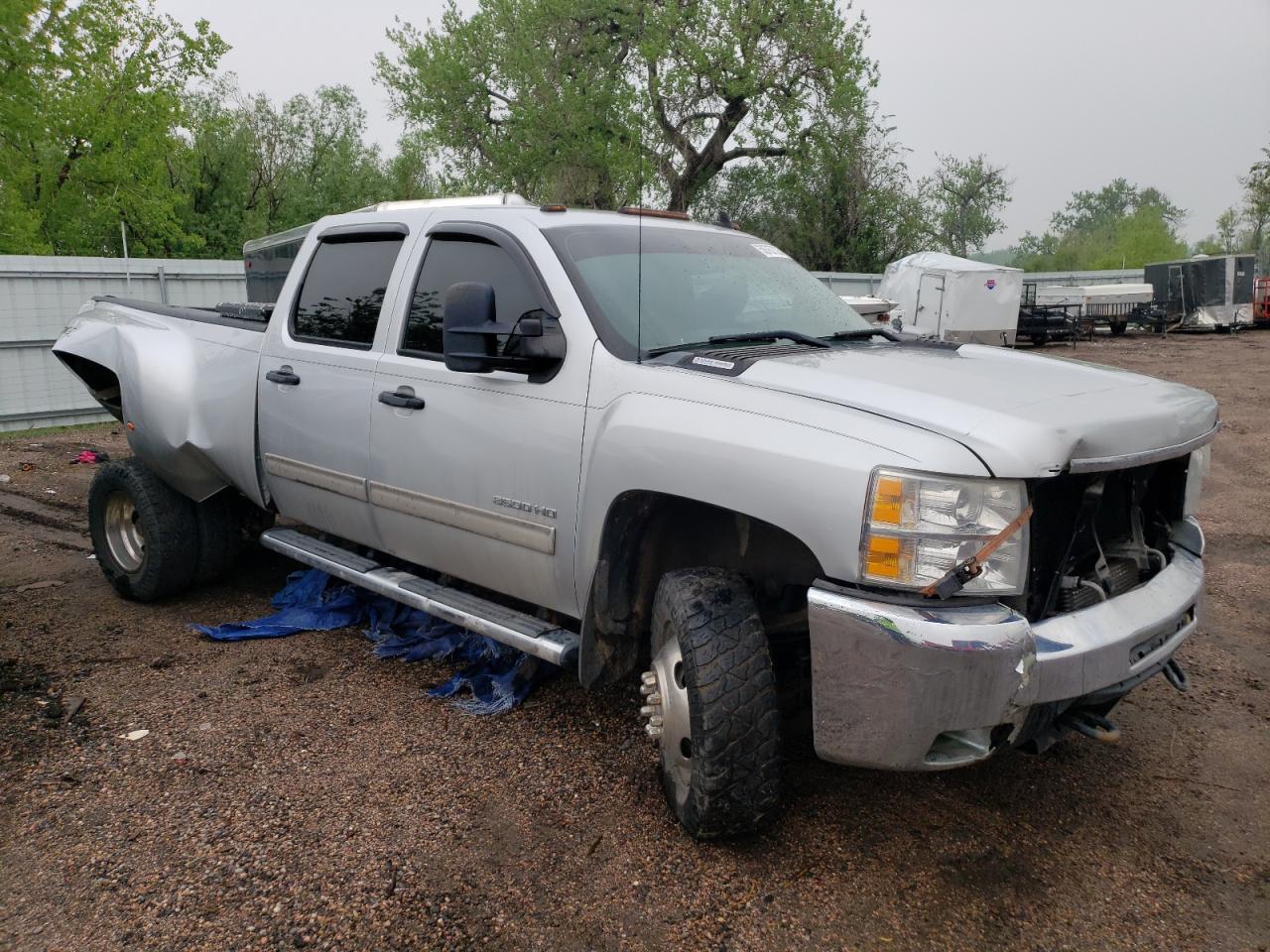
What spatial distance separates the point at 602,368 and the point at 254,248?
10192mm

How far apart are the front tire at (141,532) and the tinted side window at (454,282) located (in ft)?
6.32

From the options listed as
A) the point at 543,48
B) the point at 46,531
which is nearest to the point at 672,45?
the point at 543,48

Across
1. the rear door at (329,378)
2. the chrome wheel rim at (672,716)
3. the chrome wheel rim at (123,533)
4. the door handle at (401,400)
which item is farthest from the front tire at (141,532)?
the chrome wheel rim at (672,716)

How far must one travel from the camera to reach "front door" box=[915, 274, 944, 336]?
2300cm

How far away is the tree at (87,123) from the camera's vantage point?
22344mm

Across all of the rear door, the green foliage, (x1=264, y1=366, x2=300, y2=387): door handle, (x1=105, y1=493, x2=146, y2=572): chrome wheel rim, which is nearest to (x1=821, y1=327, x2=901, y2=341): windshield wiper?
the rear door

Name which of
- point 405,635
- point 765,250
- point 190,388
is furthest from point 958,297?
point 190,388

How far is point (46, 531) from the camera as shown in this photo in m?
6.71

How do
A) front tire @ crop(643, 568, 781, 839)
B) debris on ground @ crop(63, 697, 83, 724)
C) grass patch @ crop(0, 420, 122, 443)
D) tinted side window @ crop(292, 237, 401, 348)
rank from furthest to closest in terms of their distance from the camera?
grass patch @ crop(0, 420, 122, 443) < tinted side window @ crop(292, 237, 401, 348) < debris on ground @ crop(63, 697, 83, 724) < front tire @ crop(643, 568, 781, 839)

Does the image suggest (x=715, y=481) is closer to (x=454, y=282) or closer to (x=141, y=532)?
(x=454, y=282)

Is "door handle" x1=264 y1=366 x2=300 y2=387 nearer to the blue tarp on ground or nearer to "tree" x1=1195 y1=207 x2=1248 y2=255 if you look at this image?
the blue tarp on ground

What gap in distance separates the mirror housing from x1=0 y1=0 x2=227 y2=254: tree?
23.7m

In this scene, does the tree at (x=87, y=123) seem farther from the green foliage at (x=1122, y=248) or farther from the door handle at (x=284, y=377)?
the green foliage at (x=1122, y=248)

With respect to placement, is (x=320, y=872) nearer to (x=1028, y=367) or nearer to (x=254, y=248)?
(x=1028, y=367)
